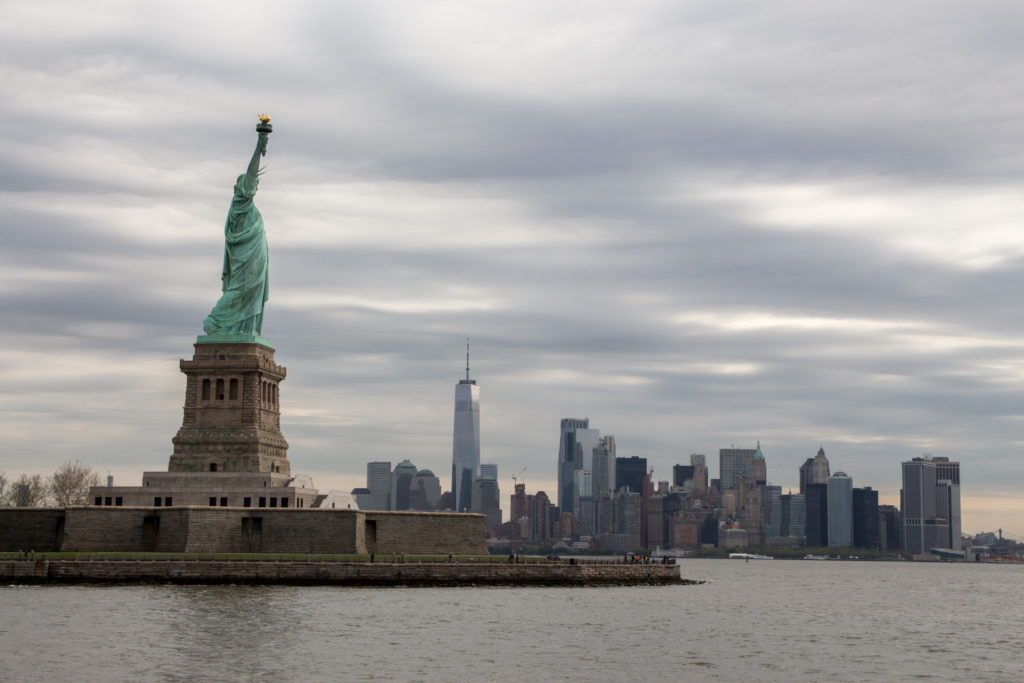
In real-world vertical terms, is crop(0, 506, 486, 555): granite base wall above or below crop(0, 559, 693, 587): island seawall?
above

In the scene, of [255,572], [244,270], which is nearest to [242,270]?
[244,270]

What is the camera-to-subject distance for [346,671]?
183ft

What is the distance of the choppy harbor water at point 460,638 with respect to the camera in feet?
187

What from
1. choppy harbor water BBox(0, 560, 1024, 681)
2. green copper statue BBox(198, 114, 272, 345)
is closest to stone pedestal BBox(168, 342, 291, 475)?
green copper statue BBox(198, 114, 272, 345)

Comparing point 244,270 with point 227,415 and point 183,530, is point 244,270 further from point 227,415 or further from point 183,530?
point 183,530

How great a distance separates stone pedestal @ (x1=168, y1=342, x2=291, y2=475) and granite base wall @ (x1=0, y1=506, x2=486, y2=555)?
24.8ft

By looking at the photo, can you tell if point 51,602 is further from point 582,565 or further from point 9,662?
point 582,565

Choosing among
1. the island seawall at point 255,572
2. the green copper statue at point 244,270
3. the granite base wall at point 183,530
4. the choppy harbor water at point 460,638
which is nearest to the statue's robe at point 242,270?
the green copper statue at point 244,270

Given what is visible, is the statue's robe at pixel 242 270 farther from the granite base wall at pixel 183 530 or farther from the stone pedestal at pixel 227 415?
the granite base wall at pixel 183 530

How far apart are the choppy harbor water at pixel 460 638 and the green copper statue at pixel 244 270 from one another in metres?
28.4

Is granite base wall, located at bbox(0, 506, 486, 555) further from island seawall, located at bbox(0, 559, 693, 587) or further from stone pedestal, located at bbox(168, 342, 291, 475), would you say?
stone pedestal, located at bbox(168, 342, 291, 475)

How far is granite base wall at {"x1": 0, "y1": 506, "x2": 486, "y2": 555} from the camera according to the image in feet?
319

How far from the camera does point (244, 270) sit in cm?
11312

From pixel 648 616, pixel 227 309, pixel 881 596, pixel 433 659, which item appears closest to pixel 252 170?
pixel 227 309
